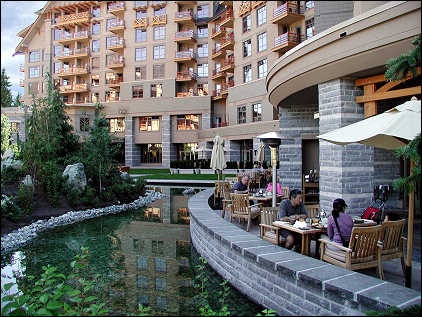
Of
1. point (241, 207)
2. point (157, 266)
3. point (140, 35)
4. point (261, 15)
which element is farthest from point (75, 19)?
point (157, 266)

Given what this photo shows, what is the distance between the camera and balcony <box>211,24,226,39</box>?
39069 mm

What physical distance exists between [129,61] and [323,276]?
44.4 metres

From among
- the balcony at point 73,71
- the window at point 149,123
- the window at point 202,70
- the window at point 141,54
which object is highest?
the window at point 141,54

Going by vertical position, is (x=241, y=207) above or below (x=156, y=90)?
below

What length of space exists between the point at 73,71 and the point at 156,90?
13946 mm

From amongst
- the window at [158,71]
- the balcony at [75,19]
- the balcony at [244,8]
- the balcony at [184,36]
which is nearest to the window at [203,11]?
the balcony at [184,36]

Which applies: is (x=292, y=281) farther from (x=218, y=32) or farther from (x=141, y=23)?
(x=141, y=23)

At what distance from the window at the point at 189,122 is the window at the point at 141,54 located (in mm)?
9864

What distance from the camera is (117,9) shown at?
1724 inches

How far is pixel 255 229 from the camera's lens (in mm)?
8305

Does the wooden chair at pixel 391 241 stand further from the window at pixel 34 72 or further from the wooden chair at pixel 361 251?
the window at pixel 34 72

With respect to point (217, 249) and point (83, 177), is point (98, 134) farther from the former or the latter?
point (217, 249)

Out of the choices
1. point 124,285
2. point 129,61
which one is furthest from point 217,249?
point 129,61

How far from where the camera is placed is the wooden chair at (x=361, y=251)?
4.48 meters
